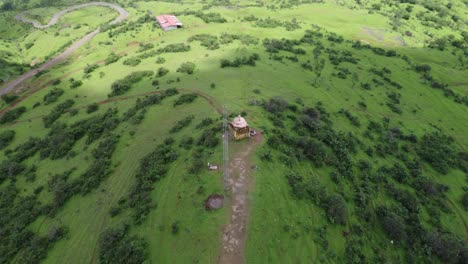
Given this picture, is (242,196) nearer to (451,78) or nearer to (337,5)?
(451,78)

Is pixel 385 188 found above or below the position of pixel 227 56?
below

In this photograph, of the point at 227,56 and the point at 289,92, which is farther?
the point at 227,56

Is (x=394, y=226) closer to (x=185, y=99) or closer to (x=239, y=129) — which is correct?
(x=239, y=129)

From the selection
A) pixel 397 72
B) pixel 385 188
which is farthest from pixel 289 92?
pixel 397 72

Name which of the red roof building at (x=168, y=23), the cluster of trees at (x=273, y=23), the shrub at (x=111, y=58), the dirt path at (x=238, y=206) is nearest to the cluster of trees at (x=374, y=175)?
the dirt path at (x=238, y=206)

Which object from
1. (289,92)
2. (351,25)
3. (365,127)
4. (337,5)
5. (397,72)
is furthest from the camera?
(337,5)

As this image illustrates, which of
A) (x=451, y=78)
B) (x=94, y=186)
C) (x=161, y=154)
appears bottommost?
(x=451, y=78)

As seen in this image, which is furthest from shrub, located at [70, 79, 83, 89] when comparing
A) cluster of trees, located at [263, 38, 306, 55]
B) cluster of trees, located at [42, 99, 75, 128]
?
cluster of trees, located at [263, 38, 306, 55]

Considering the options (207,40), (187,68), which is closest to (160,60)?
(187,68)
